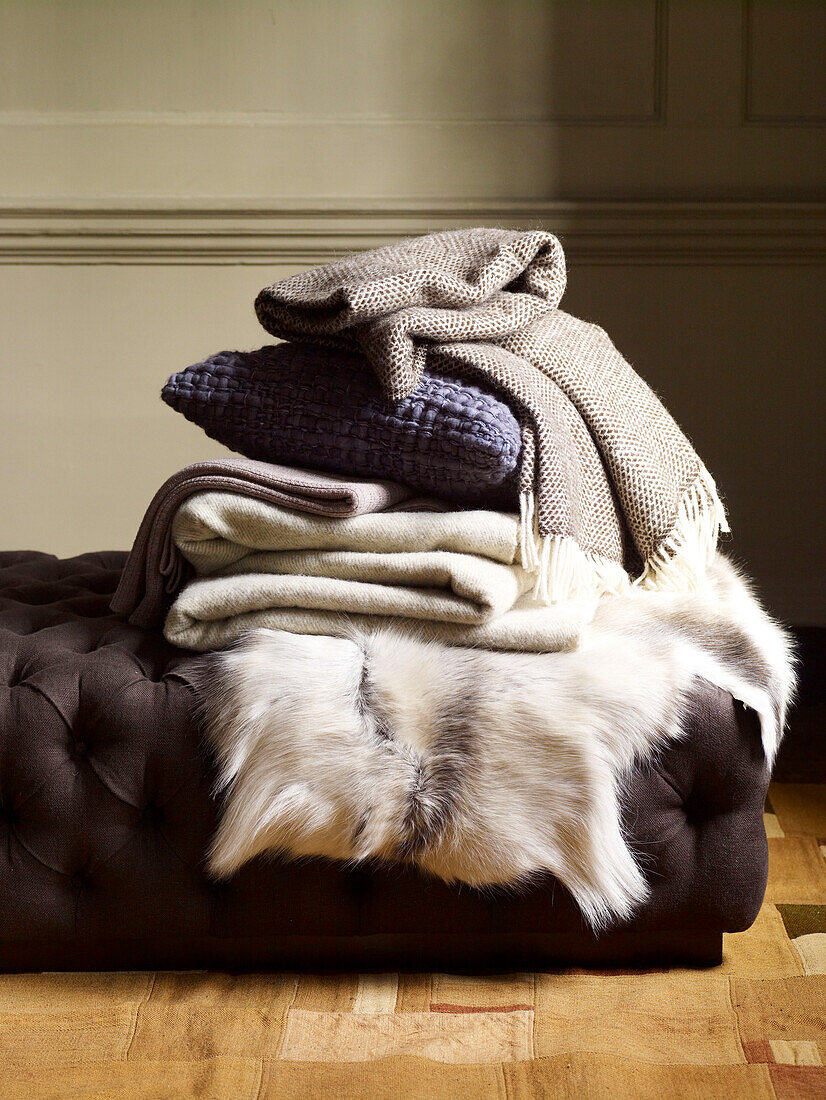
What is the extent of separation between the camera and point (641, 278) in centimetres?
200

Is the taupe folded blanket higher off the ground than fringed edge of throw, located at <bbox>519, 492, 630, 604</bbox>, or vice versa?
the taupe folded blanket

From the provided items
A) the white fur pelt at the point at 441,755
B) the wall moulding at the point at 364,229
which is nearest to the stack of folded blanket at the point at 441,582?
the white fur pelt at the point at 441,755

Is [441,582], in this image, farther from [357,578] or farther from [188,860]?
[188,860]

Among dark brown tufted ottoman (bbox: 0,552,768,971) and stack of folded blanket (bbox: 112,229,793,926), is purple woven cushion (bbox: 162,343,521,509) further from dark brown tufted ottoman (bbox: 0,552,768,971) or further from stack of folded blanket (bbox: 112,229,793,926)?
dark brown tufted ottoman (bbox: 0,552,768,971)

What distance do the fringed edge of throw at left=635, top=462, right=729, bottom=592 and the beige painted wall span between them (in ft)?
3.43

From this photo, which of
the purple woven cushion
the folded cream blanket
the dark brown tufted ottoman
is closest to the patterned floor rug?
the dark brown tufted ottoman

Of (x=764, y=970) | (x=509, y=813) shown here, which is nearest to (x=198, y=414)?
(x=509, y=813)

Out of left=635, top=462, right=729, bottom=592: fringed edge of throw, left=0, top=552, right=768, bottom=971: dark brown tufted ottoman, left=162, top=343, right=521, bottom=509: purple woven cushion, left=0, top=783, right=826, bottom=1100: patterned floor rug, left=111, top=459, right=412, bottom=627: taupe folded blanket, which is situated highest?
left=162, top=343, right=521, bottom=509: purple woven cushion

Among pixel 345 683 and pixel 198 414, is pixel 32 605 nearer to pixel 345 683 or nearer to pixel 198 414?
pixel 198 414

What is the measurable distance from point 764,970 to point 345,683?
1.60 ft

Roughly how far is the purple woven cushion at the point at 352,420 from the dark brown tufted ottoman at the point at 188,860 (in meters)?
0.24

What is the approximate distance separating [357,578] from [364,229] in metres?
1.27

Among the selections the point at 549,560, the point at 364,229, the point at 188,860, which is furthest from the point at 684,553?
the point at 364,229

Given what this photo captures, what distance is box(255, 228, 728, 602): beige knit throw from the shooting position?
92 centimetres
